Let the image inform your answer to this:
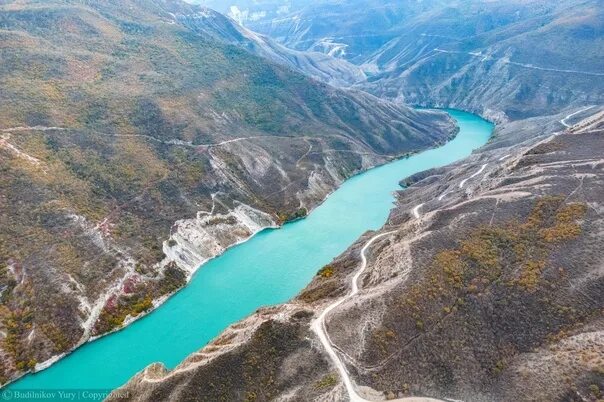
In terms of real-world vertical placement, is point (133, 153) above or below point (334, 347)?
below

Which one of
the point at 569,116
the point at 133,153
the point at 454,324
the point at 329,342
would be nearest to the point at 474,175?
the point at 454,324

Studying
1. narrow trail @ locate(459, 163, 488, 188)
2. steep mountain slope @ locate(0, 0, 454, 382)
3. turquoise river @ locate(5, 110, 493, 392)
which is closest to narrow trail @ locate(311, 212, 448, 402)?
turquoise river @ locate(5, 110, 493, 392)

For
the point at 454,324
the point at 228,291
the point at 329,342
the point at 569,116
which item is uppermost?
the point at 569,116

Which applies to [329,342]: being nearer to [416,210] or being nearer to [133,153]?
[416,210]

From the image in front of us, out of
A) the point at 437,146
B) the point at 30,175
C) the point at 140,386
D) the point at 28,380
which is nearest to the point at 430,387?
the point at 140,386

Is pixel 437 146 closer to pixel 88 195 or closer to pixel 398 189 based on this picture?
pixel 398 189

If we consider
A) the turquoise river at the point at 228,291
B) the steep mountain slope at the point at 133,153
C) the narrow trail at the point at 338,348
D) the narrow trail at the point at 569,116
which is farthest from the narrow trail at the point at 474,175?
the narrow trail at the point at 569,116

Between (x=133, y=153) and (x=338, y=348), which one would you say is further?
(x=133, y=153)

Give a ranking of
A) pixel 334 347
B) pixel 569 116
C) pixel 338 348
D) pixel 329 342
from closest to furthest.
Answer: pixel 338 348
pixel 334 347
pixel 329 342
pixel 569 116
